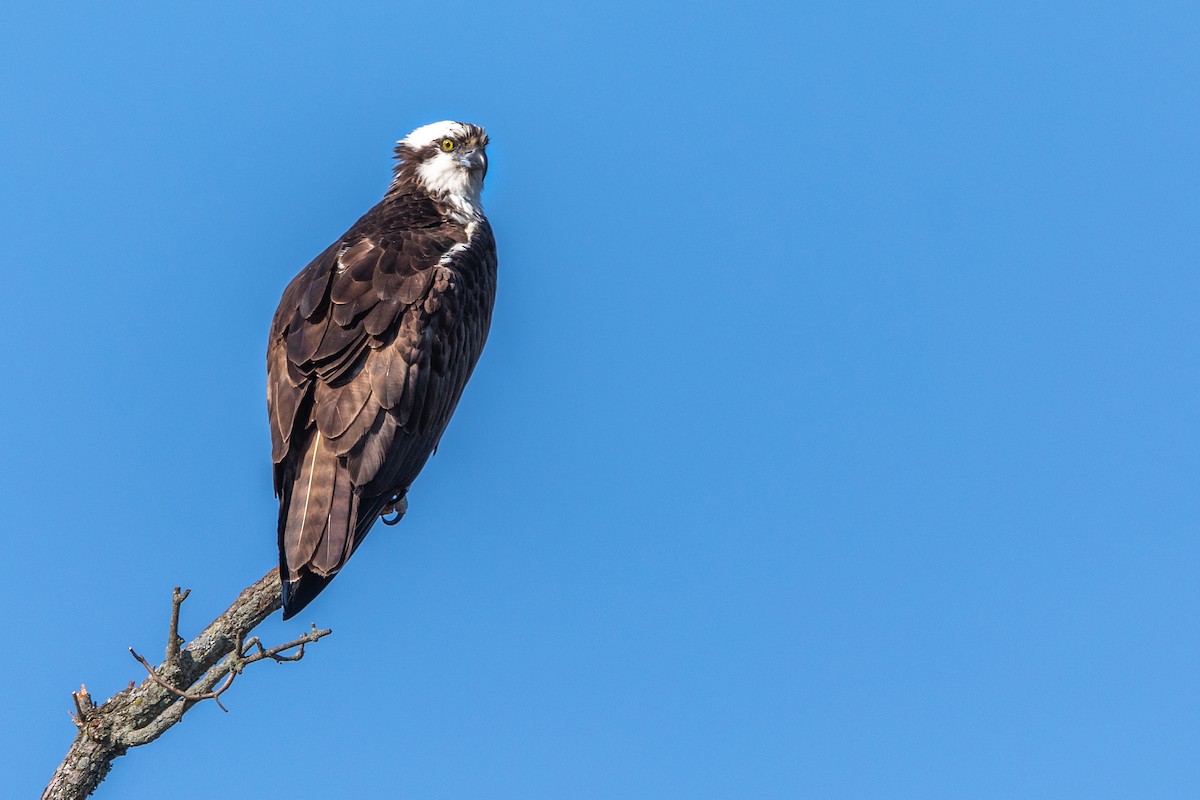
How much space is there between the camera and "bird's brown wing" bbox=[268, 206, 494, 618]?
24.4ft

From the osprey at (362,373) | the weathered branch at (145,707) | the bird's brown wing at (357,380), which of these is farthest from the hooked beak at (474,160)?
the weathered branch at (145,707)

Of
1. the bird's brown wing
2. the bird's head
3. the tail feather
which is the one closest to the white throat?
the bird's head

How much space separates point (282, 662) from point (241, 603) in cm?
86

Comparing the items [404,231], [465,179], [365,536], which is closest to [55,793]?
[365,536]

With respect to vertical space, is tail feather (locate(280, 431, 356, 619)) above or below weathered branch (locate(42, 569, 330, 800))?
above

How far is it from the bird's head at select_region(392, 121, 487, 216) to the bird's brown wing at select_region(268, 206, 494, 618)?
65.4 inches

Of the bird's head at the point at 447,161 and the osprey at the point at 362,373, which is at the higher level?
the bird's head at the point at 447,161

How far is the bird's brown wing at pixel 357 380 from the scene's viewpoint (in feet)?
24.4

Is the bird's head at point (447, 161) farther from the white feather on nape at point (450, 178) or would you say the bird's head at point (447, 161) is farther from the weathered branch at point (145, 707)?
the weathered branch at point (145, 707)

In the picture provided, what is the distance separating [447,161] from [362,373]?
11.3 feet

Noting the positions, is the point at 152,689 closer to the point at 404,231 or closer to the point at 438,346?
the point at 438,346

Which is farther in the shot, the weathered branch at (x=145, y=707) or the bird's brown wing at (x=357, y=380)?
the bird's brown wing at (x=357, y=380)

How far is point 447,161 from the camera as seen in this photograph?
429 inches

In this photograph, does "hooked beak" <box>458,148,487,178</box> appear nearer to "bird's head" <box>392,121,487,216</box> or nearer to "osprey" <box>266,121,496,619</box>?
"bird's head" <box>392,121,487,216</box>
